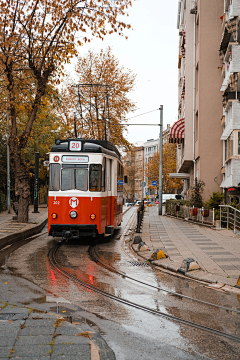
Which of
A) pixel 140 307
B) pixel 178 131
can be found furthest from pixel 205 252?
pixel 178 131

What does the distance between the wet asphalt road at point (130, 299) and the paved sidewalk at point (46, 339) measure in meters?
0.28

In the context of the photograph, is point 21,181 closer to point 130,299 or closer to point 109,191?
point 109,191

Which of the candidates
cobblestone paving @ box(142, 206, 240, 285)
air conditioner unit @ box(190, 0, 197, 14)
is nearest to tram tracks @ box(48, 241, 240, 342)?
cobblestone paving @ box(142, 206, 240, 285)

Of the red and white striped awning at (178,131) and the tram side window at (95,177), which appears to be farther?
the red and white striped awning at (178,131)

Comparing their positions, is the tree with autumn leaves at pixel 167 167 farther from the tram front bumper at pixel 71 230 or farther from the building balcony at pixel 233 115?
the tram front bumper at pixel 71 230

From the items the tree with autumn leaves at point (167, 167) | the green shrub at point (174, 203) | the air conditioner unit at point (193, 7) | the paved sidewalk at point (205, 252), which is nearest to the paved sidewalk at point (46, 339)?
the paved sidewalk at point (205, 252)

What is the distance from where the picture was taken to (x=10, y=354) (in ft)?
14.2

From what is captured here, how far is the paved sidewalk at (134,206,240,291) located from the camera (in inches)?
370

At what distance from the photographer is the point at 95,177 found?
1380 cm

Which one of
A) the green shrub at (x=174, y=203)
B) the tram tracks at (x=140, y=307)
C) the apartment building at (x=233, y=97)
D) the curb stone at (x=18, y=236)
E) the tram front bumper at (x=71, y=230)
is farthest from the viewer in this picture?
the green shrub at (x=174, y=203)

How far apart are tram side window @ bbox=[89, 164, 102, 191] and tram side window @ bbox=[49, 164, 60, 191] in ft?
3.43

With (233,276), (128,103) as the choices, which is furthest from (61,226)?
(128,103)

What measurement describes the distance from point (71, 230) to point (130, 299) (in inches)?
270

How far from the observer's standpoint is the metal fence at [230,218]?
18133mm
